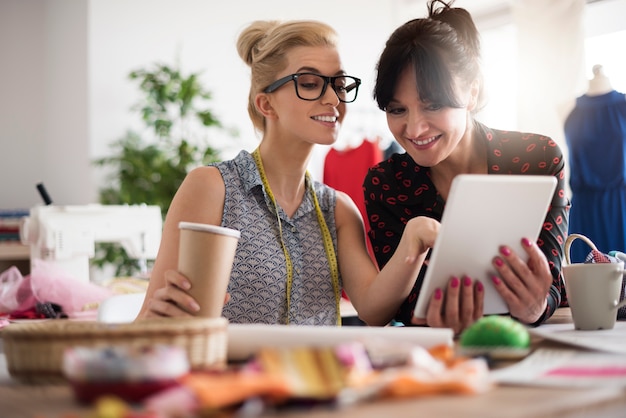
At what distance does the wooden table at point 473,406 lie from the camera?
711mm

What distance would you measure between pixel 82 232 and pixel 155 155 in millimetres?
1782

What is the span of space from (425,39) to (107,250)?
3585mm

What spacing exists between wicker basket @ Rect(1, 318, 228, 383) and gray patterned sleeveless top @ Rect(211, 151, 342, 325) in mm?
903

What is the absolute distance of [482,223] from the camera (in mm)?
1257

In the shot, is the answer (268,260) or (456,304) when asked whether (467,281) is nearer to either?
(456,304)

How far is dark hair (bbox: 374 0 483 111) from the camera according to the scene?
1.80 meters

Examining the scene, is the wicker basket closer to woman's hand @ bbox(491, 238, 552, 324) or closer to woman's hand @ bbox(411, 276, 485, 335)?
woman's hand @ bbox(411, 276, 485, 335)

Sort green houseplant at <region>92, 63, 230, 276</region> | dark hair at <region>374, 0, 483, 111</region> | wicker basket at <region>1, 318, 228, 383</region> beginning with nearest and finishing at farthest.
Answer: wicker basket at <region>1, 318, 228, 383</region>
dark hair at <region>374, 0, 483, 111</region>
green houseplant at <region>92, 63, 230, 276</region>

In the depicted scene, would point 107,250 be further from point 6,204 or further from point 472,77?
point 472,77

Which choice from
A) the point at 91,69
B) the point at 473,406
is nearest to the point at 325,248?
the point at 473,406

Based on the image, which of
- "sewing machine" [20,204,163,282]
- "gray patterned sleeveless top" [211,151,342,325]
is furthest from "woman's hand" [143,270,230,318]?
"sewing machine" [20,204,163,282]

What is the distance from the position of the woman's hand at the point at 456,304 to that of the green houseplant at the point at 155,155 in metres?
3.74

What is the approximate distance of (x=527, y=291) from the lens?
4.59 feet

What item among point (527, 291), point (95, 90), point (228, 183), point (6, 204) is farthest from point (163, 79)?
point (527, 291)
